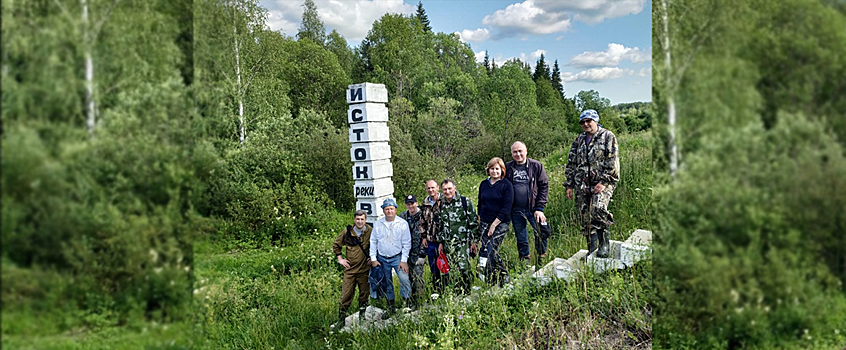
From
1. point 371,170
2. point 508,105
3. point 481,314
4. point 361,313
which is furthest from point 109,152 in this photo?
point 508,105

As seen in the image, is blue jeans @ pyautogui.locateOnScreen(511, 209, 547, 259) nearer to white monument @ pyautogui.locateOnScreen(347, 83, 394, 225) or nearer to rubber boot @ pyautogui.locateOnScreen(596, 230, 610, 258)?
rubber boot @ pyautogui.locateOnScreen(596, 230, 610, 258)

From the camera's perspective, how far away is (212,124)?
4.06 feet

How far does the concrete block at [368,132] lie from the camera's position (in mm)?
7762

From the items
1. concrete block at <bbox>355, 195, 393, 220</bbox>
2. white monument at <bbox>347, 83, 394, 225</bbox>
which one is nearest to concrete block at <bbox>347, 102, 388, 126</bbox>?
white monument at <bbox>347, 83, 394, 225</bbox>

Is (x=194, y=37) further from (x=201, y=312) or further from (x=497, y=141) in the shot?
(x=497, y=141)

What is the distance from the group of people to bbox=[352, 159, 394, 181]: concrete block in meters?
2.47

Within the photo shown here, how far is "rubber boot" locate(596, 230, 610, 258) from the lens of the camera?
4.99m

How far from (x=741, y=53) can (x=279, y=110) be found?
18.8 metres

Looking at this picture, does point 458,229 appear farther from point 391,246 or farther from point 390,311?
point 390,311

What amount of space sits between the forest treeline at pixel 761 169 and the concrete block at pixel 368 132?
6.86m

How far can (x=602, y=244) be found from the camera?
5.15 metres

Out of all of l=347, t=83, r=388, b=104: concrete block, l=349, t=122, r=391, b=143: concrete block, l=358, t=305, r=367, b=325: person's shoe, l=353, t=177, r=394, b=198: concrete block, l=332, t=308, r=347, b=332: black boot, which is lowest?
l=332, t=308, r=347, b=332: black boot

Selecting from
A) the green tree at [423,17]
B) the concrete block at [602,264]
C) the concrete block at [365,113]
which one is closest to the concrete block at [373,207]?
the concrete block at [365,113]

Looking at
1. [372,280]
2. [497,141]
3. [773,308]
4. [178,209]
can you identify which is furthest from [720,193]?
[497,141]
